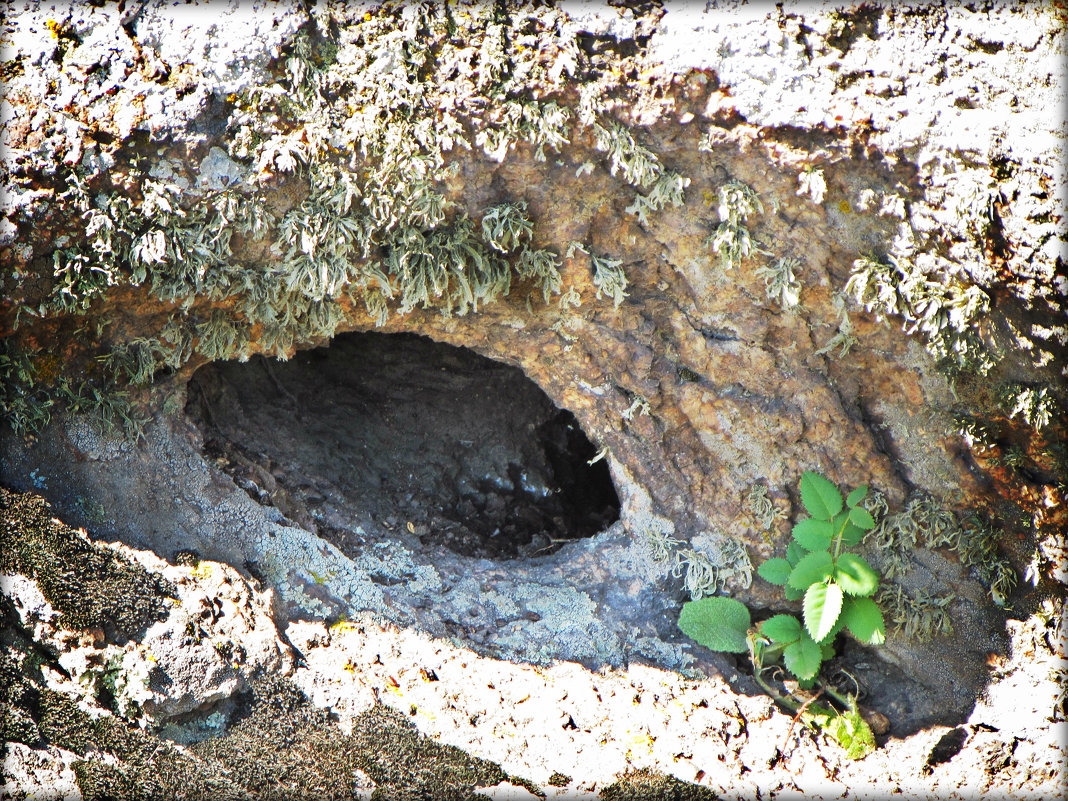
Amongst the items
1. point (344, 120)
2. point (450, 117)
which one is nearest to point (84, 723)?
point (344, 120)

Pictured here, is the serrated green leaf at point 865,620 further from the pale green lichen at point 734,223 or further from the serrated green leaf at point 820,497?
the pale green lichen at point 734,223

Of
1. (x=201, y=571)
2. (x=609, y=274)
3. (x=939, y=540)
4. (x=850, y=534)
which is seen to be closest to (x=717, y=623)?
(x=850, y=534)

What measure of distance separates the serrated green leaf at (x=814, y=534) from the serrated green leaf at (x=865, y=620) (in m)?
0.28

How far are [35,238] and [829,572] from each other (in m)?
3.38

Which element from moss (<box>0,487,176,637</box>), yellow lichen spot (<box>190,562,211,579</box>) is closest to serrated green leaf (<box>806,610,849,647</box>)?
yellow lichen spot (<box>190,562,211,579</box>)

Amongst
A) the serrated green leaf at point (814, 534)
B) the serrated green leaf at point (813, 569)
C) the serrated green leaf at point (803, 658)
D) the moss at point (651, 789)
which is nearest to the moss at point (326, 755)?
the moss at point (651, 789)

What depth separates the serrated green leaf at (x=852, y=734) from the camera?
10.5 ft

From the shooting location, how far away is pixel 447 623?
3.35m

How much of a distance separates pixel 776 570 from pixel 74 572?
290 centimetres

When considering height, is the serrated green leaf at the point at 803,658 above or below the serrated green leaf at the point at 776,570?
below

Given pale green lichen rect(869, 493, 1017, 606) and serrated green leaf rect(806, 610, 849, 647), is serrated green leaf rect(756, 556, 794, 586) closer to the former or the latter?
serrated green leaf rect(806, 610, 849, 647)

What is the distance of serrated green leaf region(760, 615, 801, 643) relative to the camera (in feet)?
10.7

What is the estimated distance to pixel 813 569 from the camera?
10.4 ft

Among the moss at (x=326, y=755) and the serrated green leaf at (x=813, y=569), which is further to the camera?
the serrated green leaf at (x=813, y=569)
